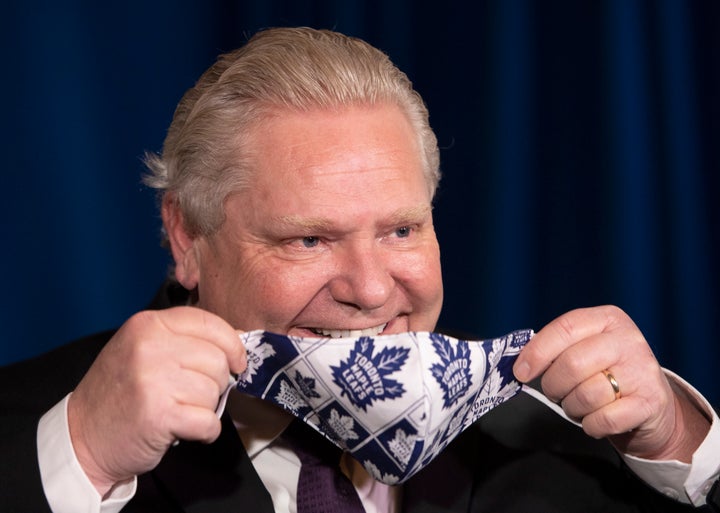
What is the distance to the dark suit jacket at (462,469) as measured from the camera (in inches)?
65.6

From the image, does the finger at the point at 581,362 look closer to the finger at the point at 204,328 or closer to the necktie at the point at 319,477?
the necktie at the point at 319,477

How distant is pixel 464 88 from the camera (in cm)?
298

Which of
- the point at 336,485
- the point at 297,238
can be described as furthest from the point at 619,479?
the point at 297,238

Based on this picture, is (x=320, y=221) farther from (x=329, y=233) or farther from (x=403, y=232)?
(x=403, y=232)

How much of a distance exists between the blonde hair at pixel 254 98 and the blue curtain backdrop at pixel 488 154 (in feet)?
3.05

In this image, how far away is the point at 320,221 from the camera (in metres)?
1.70

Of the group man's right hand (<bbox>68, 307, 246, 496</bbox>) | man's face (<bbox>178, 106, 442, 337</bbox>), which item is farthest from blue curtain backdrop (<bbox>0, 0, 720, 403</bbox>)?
man's right hand (<bbox>68, 307, 246, 496</bbox>)

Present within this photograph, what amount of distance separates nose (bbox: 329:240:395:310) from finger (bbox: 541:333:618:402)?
34 cm

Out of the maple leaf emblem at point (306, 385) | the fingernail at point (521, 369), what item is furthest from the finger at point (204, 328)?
the fingernail at point (521, 369)

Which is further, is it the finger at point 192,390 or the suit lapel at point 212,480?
the suit lapel at point 212,480

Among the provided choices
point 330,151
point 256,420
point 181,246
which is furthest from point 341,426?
point 181,246

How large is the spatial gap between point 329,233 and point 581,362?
516 millimetres

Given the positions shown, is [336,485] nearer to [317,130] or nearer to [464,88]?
[317,130]

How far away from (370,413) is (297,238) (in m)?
0.42
